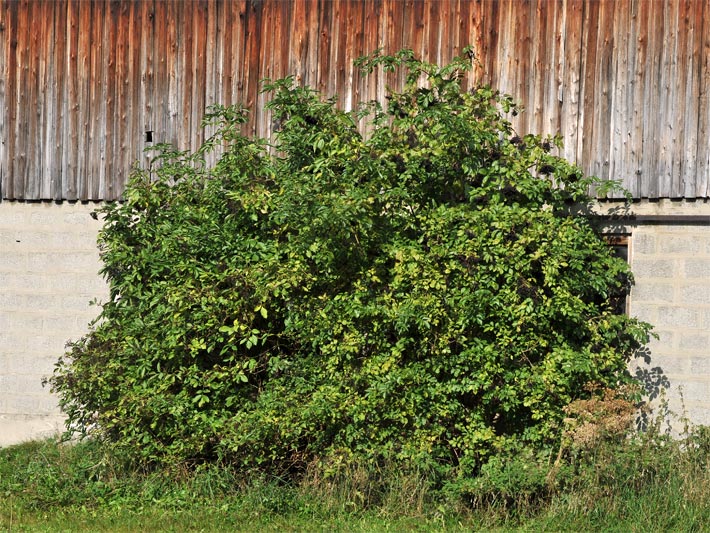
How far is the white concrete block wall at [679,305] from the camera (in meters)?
8.49

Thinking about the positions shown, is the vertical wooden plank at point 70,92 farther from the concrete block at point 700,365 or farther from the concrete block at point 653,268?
the concrete block at point 700,365

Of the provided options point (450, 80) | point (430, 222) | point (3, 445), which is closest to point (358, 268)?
point (430, 222)

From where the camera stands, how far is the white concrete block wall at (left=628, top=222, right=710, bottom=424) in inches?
334

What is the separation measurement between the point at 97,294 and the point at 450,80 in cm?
438

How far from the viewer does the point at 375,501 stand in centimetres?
776

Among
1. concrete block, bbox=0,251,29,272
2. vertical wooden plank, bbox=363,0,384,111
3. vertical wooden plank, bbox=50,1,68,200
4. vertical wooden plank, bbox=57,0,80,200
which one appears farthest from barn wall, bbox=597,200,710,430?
concrete block, bbox=0,251,29,272

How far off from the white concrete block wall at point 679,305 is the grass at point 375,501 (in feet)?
1.80

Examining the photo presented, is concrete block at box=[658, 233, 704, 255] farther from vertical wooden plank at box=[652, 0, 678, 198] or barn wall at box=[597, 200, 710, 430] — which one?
vertical wooden plank at box=[652, 0, 678, 198]

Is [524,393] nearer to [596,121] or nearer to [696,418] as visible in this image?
[696,418]

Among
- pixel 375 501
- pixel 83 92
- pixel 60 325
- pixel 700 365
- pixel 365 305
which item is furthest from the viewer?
pixel 83 92

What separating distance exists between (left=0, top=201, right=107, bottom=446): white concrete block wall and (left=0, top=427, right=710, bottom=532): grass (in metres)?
1.89

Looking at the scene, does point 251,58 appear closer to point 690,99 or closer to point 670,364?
point 690,99

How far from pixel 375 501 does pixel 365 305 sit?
1666mm

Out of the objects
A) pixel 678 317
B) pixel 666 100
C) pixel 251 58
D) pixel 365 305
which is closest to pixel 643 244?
pixel 678 317
